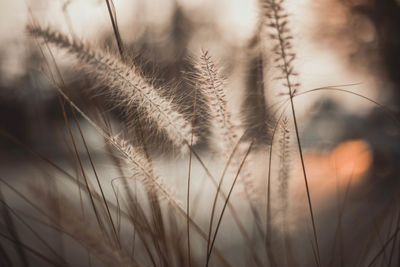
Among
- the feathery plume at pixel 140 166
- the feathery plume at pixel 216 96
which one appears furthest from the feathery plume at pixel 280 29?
the feathery plume at pixel 140 166

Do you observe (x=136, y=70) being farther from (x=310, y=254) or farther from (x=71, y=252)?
(x=310, y=254)

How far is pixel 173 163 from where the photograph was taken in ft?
1.43

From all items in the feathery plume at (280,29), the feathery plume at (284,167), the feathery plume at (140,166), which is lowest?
the feathery plume at (140,166)

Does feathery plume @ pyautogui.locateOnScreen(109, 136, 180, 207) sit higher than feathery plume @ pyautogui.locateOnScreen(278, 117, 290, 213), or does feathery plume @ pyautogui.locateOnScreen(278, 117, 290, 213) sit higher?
feathery plume @ pyautogui.locateOnScreen(278, 117, 290, 213)

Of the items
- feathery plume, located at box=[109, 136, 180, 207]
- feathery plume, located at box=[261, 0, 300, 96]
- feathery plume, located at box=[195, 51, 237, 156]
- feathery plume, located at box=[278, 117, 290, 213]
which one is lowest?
feathery plume, located at box=[109, 136, 180, 207]

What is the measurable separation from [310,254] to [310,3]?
16.9 inches

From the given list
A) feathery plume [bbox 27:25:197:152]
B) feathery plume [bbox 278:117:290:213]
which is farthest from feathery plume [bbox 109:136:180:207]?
feathery plume [bbox 278:117:290:213]

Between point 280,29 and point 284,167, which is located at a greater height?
point 280,29

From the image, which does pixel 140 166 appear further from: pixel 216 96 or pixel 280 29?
pixel 280 29

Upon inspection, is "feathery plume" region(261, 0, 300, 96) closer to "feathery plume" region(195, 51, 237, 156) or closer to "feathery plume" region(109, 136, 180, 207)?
"feathery plume" region(195, 51, 237, 156)

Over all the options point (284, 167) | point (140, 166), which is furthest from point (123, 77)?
point (284, 167)

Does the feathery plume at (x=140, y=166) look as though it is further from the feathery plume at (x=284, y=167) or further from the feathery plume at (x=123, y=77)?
the feathery plume at (x=284, y=167)

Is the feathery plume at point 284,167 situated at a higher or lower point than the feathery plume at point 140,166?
higher

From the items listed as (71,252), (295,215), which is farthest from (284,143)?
(71,252)
